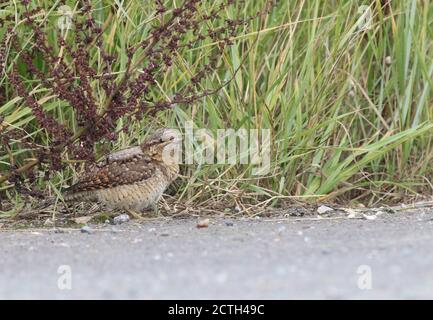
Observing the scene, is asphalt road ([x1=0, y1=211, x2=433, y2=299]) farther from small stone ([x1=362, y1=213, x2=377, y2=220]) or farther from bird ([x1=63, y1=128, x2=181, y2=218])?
bird ([x1=63, y1=128, x2=181, y2=218])

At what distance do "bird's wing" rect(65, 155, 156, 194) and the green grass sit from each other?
252mm

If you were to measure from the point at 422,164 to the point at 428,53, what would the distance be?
0.98m

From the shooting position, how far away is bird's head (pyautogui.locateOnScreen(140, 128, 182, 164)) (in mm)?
7531

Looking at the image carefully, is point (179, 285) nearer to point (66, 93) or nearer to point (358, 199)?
point (66, 93)

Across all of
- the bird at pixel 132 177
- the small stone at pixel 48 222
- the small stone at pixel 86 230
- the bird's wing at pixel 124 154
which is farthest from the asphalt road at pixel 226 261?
the bird's wing at pixel 124 154

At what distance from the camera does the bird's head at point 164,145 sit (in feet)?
24.7

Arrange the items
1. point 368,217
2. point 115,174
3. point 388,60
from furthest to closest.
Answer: point 388,60 → point 115,174 → point 368,217

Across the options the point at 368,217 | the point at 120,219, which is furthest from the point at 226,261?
the point at 120,219

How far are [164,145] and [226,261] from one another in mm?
2485

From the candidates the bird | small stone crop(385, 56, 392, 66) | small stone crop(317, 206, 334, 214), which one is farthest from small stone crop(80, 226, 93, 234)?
small stone crop(385, 56, 392, 66)

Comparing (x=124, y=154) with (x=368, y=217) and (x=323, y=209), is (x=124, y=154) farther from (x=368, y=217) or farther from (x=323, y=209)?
(x=368, y=217)

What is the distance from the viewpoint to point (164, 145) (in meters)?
7.55

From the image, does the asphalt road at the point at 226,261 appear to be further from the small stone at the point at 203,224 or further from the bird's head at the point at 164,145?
the bird's head at the point at 164,145

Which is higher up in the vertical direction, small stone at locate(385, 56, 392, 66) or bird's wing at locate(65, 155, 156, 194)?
small stone at locate(385, 56, 392, 66)
